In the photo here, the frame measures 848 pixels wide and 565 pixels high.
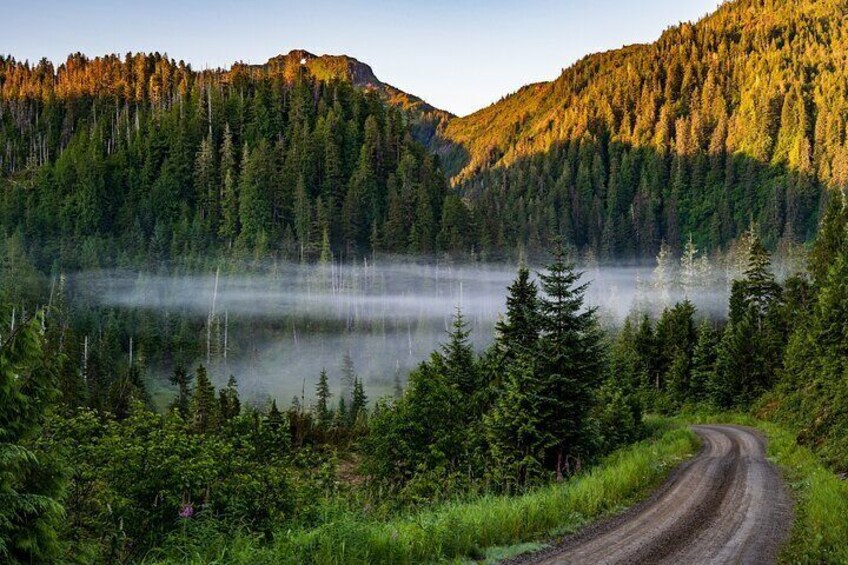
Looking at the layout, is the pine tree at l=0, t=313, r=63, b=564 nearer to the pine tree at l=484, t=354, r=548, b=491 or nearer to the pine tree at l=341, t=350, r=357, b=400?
the pine tree at l=484, t=354, r=548, b=491

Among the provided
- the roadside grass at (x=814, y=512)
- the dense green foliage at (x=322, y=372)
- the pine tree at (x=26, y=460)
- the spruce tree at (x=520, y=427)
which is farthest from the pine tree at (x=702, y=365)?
the pine tree at (x=26, y=460)

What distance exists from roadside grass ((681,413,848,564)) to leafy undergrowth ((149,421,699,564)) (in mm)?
3624

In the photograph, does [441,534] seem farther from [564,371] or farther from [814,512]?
[564,371]

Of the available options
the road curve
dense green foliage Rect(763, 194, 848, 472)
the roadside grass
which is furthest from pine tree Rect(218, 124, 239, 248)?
the road curve

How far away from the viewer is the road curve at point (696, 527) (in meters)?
9.68

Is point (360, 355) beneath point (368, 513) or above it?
beneath

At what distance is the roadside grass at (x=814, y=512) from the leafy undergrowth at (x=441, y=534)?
3.62m

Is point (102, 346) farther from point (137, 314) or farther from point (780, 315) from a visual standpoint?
point (780, 315)

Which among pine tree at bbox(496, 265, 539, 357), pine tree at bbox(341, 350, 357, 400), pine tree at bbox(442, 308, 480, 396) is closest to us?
pine tree at bbox(496, 265, 539, 357)

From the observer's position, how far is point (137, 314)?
13675cm

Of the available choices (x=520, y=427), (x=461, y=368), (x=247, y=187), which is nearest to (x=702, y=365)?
(x=461, y=368)

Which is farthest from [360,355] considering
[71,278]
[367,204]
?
[71,278]

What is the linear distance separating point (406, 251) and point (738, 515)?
14706 cm

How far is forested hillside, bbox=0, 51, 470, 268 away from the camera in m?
153
